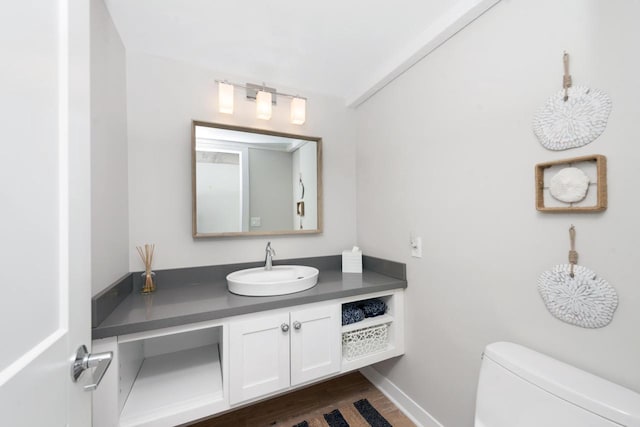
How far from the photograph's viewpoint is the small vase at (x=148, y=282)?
1.47 meters

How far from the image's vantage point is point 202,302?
4.17 feet

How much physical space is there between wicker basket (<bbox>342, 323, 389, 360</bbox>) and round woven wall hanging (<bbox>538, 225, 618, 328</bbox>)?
2.96ft

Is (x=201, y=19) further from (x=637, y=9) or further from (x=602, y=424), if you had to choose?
(x=602, y=424)

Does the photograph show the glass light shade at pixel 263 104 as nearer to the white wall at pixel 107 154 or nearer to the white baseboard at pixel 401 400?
the white wall at pixel 107 154

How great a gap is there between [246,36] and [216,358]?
1814mm

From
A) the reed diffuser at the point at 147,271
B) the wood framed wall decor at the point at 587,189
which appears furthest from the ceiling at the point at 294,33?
the reed diffuser at the point at 147,271

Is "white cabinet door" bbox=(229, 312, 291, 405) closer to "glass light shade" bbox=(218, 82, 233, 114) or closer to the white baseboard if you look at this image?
the white baseboard

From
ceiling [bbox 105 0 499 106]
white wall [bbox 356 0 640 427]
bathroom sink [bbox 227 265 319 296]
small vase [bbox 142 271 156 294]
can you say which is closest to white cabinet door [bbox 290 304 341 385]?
bathroom sink [bbox 227 265 319 296]

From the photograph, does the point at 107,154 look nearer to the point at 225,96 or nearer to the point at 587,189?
the point at 225,96

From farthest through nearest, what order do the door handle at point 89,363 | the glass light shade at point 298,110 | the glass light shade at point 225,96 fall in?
the glass light shade at point 298,110 → the glass light shade at point 225,96 → the door handle at point 89,363

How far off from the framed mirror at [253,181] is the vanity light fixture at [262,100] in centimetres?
12

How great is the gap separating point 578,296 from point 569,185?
1.22 ft

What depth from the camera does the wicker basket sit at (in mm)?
1531

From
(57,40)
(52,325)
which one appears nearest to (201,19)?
(57,40)
